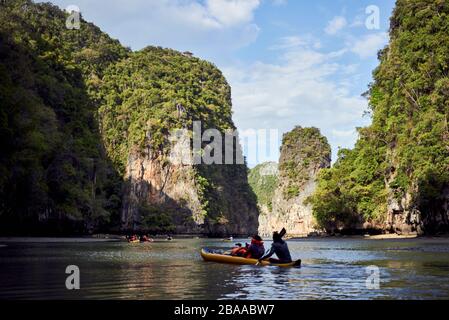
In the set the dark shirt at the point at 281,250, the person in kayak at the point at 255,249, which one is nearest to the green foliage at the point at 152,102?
the person in kayak at the point at 255,249

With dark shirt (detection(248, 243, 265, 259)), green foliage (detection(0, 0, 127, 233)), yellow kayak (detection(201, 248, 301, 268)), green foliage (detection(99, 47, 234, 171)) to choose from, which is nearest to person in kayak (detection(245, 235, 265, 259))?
dark shirt (detection(248, 243, 265, 259))

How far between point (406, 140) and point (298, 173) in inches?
3931

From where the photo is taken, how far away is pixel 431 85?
203 ft

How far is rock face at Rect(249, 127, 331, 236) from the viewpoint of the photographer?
156m

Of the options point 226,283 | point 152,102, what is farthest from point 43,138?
point 152,102

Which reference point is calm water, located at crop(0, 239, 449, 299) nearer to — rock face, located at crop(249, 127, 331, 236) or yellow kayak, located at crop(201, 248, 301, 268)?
yellow kayak, located at crop(201, 248, 301, 268)

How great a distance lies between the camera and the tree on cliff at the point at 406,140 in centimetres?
5622

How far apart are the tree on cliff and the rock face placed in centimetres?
6901

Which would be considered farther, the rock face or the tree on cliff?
the rock face

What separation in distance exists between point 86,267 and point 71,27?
128243 millimetres

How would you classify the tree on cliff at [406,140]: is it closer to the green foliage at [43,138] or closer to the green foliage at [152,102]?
the green foliage at [43,138]

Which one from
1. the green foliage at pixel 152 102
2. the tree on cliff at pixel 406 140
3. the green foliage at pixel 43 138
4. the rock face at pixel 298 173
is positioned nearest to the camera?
the green foliage at pixel 43 138

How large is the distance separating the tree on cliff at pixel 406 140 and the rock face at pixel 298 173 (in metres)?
69.0

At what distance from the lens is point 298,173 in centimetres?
16200
